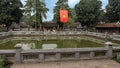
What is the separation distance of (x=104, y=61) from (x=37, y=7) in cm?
3848

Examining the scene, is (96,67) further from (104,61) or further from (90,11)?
(90,11)

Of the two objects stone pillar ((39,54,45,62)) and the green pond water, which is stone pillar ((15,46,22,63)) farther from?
the green pond water

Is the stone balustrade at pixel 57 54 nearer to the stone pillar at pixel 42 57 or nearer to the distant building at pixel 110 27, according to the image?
the stone pillar at pixel 42 57

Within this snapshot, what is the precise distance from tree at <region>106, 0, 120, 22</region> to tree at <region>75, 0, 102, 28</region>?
2.53 meters

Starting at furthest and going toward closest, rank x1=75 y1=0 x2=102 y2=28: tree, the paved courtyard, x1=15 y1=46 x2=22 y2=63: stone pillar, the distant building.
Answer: x1=75 y1=0 x2=102 y2=28: tree, the distant building, x1=15 y1=46 x2=22 y2=63: stone pillar, the paved courtyard

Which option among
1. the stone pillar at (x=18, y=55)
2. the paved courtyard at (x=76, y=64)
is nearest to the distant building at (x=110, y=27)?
the paved courtyard at (x=76, y=64)

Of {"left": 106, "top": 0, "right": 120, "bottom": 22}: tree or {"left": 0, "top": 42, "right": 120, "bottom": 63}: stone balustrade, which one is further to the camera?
{"left": 106, "top": 0, "right": 120, "bottom": 22}: tree

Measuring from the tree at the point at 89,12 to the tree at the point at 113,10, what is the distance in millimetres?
2527

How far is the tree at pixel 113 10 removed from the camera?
133 ft

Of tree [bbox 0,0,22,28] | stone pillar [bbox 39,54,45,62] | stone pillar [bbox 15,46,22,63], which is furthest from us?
tree [bbox 0,0,22,28]

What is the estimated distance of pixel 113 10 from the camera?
41.7m

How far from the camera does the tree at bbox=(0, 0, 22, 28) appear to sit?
3832 cm

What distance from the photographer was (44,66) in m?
7.25

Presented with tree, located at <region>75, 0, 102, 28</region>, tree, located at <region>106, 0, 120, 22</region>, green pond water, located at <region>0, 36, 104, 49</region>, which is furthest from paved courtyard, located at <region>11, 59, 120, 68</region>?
tree, located at <region>106, 0, 120, 22</region>
